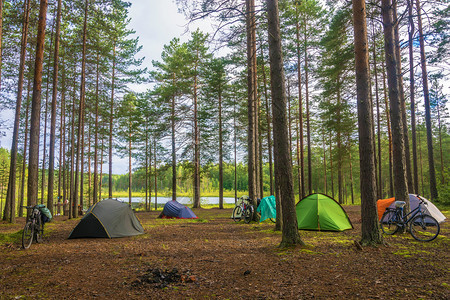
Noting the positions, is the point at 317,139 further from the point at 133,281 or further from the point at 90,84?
the point at 133,281


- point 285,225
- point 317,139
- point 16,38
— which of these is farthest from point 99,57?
point 317,139

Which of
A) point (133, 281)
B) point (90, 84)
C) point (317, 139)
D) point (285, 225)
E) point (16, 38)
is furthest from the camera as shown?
point (317, 139)

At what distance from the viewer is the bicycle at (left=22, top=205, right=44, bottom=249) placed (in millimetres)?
7262

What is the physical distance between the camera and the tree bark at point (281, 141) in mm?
6262

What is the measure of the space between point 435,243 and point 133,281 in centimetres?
724

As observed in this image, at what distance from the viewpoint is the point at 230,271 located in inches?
184

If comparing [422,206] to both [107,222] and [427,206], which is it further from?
[107,222]

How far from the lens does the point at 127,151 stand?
25953 millimetres

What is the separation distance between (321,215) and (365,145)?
4265 mm

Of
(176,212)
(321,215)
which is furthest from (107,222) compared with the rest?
(321,215)

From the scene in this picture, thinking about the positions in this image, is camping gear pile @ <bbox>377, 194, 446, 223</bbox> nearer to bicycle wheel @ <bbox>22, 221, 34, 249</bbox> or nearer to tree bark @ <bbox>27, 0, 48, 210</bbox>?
bicycle wheel @ <bbox>22, 221, 34, 249</bbox>

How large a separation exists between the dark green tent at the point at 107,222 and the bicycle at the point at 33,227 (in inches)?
41.8

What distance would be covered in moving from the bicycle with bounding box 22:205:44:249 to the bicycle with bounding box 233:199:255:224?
26.8ft

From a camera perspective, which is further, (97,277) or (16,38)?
(16,38)
